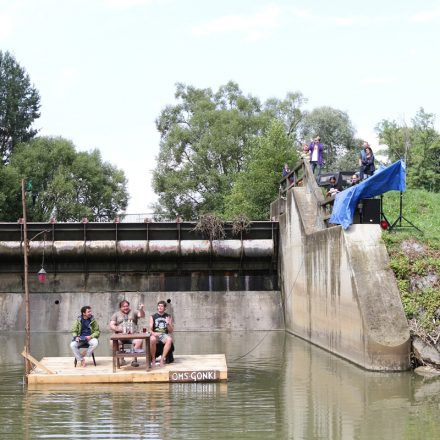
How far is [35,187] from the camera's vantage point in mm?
57625

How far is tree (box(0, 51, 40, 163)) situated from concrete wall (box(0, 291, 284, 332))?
35.5 metres

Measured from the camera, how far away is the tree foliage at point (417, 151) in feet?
139

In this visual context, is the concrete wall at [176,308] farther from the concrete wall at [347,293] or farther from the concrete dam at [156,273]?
the concrete wall at [347,293]

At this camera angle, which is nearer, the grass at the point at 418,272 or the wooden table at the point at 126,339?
the wooden table at the point at 126,339

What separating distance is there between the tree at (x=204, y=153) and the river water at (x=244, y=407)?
132ft

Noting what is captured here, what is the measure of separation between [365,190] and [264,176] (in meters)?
23.0

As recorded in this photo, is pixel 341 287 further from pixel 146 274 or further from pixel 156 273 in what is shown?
pixel 146 274

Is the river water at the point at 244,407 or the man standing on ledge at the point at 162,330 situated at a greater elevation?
the man standing on ledge at the point at 162,330

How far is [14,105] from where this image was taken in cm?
6191

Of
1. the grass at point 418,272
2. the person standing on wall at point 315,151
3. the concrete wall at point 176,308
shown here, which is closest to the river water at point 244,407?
the grass at point 418,272

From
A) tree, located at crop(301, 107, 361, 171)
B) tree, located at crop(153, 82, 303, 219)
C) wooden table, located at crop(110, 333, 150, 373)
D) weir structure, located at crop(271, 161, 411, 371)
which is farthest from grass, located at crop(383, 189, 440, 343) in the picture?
tree, located at crop(301, 107, 361, 171)

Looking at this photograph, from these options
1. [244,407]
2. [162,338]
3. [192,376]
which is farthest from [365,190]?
[244,407]

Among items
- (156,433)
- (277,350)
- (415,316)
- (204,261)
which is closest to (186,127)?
(204,261)

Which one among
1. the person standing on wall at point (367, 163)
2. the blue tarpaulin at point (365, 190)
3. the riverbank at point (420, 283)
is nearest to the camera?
the riverbank at point (420, 283)
